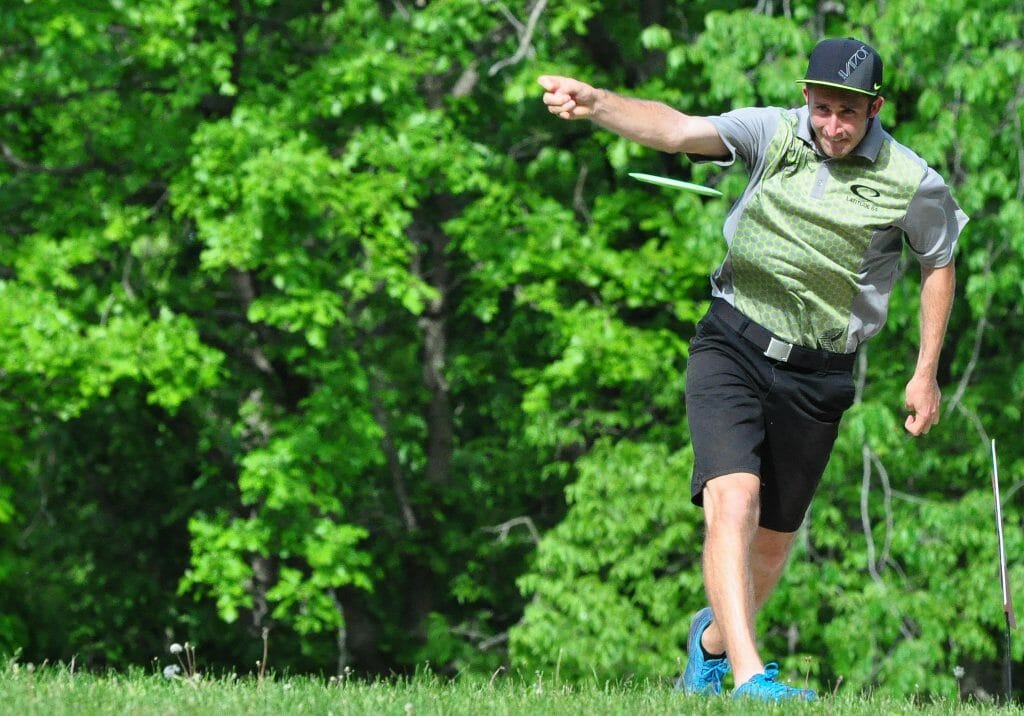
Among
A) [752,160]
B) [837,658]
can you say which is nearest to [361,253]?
[837,658]

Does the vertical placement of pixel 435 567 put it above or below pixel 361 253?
below

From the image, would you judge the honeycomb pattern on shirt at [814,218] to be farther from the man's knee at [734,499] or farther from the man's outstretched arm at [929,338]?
the man's knee at [734,499]

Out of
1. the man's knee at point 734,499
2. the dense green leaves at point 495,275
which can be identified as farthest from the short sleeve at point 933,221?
the dense green leaves at point 495,275

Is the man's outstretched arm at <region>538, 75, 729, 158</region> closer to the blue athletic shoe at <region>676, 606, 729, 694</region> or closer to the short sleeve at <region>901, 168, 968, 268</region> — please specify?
the short sleeve at <region>901, 168, 968, 268</region>

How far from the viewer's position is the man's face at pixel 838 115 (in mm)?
4383

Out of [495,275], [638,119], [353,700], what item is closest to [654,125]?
[638,119]

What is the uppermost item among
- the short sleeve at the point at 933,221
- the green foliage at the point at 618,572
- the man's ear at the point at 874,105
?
the man's ear at the point at 874,105

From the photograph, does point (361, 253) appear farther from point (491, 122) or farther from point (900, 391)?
point (900, 391)

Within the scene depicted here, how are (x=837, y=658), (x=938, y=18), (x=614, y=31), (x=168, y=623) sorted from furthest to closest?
(x=168, y=623)
(x=614, y=31)
(x=837, y=658)
(x=938, y=18)

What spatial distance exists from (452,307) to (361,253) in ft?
8.25

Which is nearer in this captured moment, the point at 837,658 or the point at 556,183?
the point at 837,658

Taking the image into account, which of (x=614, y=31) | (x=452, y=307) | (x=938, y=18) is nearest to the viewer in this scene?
(x=938, y=18)

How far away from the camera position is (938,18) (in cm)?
964

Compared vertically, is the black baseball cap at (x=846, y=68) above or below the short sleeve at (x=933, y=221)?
above
